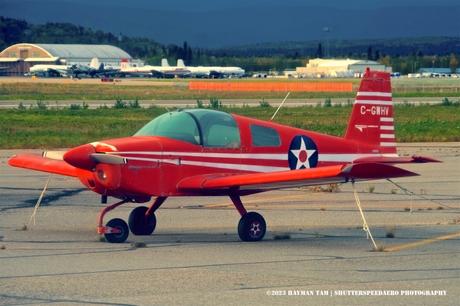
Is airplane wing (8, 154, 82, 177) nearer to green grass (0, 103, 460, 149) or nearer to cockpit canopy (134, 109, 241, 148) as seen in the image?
cockpit canopy (134, 109, 241, 148)

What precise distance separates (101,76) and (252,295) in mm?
138080

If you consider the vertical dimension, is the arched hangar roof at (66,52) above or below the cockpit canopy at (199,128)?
below

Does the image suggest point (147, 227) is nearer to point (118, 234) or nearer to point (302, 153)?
point (118, 234)

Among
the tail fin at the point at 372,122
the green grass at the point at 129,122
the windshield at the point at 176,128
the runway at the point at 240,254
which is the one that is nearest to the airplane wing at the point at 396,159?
the tail fin at the point at 372,122

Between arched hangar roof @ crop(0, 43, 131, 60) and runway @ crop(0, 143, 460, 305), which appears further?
arched hangar roof @ crop(0, 43, 131, 60)

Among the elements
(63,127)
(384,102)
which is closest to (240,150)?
(384,102)

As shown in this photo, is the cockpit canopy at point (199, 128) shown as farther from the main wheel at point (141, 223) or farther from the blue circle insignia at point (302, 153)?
the main wheel at point (141, 223)

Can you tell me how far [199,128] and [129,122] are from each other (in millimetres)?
27642

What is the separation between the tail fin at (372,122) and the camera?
16.8 meters

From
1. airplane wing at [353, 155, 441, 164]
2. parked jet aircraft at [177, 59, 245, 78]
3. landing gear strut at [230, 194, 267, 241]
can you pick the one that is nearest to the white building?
parked jet aircraft at [177, 59, 245, 78]

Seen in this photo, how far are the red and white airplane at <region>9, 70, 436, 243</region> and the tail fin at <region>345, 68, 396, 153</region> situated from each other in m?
0.01

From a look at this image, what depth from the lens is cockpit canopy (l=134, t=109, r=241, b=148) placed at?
599 inches

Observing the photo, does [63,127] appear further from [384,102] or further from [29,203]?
[384,102]

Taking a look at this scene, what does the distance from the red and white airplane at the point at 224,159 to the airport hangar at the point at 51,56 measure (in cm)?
15883
